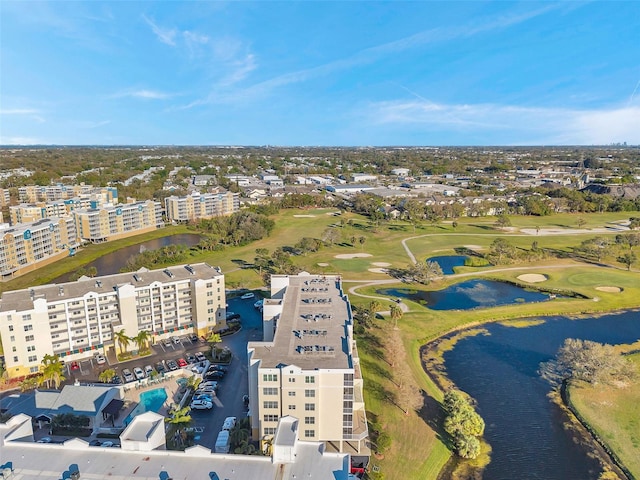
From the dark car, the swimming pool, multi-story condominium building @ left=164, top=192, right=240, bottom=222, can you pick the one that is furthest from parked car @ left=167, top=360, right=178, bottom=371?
multi-story condominium building @ left=164, top=192, right=240, bottom=222

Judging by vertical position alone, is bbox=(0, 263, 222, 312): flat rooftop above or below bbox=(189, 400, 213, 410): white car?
above

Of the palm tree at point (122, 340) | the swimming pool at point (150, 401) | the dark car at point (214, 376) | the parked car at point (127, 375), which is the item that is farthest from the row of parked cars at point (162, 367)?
the palm tree at point (122, 340)

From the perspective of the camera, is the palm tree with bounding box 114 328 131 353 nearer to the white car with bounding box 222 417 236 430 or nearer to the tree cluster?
the white car with bounding box 222 417 236 430

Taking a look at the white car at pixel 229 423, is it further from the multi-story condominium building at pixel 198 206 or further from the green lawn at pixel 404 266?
the multi-story condominium building at pixel 198 206

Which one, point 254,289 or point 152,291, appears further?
point 254,289

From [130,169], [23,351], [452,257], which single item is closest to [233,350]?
[23,351]

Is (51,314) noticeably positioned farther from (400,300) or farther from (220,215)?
(220,215)
